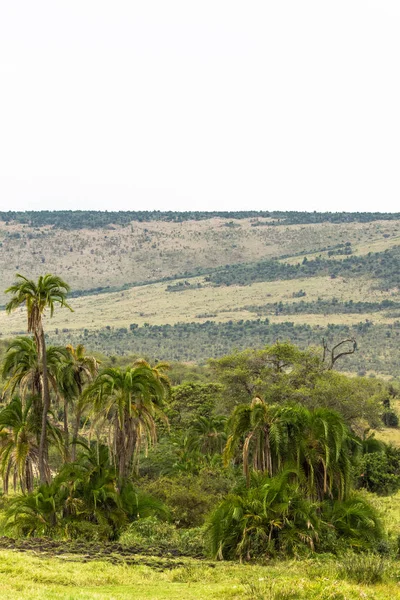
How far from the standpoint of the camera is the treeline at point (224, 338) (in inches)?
4988

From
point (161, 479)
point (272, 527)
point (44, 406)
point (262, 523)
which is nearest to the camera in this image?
point (272, 527)

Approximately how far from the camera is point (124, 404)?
26.4 m

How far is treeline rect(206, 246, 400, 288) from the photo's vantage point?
17669cm

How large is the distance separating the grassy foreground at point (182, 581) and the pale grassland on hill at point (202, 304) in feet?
426

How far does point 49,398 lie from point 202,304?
148 m

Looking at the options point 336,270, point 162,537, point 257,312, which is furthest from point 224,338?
point 162,537

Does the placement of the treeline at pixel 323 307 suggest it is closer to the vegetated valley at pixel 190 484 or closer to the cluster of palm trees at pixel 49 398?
the vegetated valley at pixel 190 484

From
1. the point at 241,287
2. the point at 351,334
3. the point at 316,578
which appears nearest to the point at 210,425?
the point at 316,578

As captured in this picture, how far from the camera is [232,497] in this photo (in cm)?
2072

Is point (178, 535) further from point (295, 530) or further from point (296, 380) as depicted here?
point (296, 380)

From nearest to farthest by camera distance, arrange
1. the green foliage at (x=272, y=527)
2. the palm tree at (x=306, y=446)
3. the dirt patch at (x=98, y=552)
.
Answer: the dirt patch at (x=98, y=552), the green foliage at (x=272, y=527), the palm tree at (x=306, y=446)

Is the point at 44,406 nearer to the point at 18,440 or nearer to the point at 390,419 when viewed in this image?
the point at 18,440

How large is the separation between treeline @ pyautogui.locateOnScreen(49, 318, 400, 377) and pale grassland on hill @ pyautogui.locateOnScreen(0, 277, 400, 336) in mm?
7053

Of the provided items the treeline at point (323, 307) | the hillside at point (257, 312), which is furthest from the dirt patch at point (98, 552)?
the treeline at point (323, 307)
